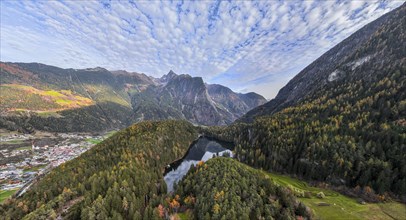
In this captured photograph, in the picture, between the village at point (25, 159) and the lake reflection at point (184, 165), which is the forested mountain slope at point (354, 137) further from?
the village at point (25, 159)

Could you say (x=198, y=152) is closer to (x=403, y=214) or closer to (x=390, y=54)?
(x=403, y=214)

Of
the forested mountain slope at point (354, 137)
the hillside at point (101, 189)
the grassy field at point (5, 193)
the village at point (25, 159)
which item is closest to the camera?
the hillside at point (101, 189)

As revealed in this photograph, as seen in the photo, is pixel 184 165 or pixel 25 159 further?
pixel 25 159

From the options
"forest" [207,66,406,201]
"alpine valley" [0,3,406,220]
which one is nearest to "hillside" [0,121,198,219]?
"alpine valley" [0,3,406,220]

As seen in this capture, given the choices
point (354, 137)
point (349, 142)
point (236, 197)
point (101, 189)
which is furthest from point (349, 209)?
point (101, 189)

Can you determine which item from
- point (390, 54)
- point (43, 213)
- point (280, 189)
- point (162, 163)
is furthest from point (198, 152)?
point (390, 54)

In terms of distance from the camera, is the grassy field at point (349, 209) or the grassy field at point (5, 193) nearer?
the grassy field at point (349, 209)

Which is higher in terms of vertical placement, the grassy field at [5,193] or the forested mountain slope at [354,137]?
the forested mountain slope at [354,137]

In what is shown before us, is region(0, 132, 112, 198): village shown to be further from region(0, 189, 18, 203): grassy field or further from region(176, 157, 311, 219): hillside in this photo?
region(176, 157, 311, 219): hillside

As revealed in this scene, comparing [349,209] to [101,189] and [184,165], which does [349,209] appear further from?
[184,165]

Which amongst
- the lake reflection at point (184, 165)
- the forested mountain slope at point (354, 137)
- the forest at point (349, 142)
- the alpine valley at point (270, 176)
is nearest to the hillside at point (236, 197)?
the alpine valley at point (270, 176)

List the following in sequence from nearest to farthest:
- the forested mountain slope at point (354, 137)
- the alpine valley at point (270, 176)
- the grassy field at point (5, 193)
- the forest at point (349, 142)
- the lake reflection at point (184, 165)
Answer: the alpine valley at point (270, 176), the forest at point (349, 142), the forested mountain slope at point (354, 137), the grassy field at point (5, 193), the lake reflection at point (184, 165)
